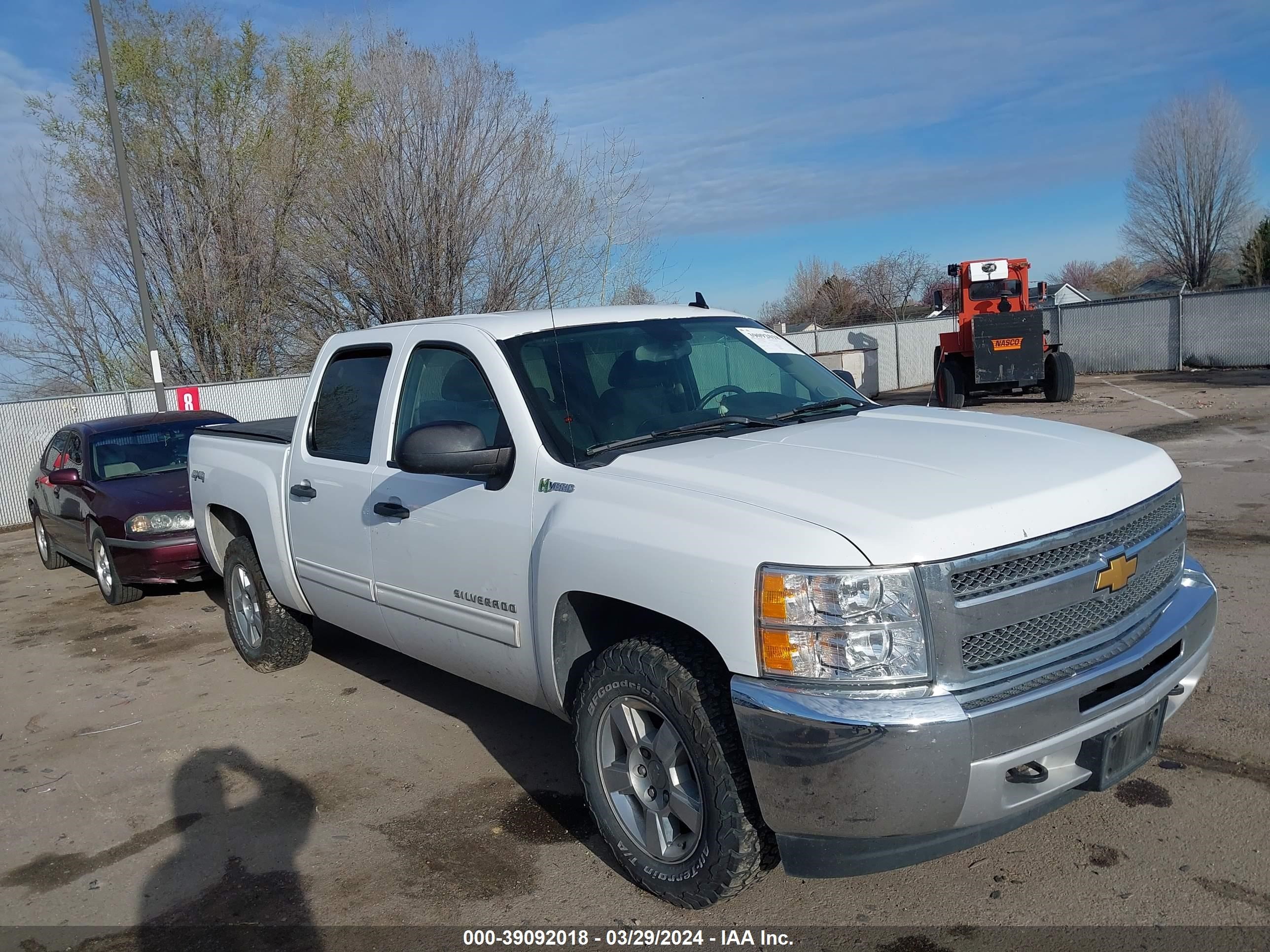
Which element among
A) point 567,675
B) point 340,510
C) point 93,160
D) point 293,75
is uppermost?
point 293,75

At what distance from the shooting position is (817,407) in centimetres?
431

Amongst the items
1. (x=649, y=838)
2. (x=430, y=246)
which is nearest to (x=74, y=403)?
(x=430, y=246)

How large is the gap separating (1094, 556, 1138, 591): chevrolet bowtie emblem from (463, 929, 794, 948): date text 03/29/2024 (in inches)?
56.7

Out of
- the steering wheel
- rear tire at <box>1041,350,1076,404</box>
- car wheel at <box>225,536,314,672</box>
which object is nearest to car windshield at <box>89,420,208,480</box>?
car wheel at <box>225,536,314,672</box>

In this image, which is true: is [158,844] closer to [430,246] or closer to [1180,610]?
[1180,610]

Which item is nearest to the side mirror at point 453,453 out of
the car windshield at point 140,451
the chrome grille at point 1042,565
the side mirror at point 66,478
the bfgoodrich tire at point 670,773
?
the bfgoodrich tire at point 670,773

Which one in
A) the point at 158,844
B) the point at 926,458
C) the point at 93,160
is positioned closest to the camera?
the point at 926,458

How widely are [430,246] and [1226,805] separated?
55.6ft

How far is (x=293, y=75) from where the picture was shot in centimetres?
2141

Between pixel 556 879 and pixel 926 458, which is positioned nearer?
pixel 926 458

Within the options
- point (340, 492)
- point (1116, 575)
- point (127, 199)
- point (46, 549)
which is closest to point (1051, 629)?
point (1116, 575)

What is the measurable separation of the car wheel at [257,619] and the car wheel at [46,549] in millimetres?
5529

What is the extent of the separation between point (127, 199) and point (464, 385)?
12.8 m

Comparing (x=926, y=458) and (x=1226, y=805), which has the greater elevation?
(x=926, y=458)
